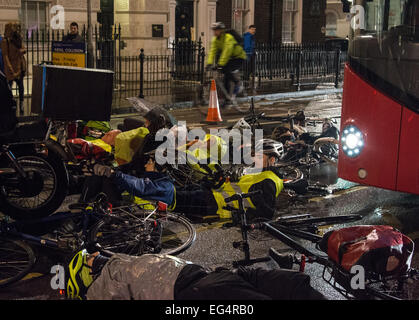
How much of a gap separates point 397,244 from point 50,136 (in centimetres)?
432

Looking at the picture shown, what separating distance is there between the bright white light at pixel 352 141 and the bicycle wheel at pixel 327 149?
1955 mm

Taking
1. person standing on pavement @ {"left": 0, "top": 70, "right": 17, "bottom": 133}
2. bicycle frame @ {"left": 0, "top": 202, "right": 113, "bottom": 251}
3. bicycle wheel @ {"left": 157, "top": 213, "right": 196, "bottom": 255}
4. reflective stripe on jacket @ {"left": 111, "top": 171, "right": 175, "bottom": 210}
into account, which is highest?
person standing on pavement @ {"left": 0, "top": 70, "right": 17, "bottom": 133}

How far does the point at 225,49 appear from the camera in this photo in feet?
50.0

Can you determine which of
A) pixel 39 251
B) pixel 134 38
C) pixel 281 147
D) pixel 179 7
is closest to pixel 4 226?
pixel 39 251

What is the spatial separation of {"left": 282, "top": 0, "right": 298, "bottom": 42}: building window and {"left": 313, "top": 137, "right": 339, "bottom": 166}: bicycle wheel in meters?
21.7

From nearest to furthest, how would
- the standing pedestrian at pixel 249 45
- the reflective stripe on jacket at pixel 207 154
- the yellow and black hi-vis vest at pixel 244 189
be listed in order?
the yellow and black hi-vis vest at pixel 244 189 < the reflective stripe on jacket at pixel 207 154 < the standing pedestrian at pixel 249 45

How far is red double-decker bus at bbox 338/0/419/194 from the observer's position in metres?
6.46

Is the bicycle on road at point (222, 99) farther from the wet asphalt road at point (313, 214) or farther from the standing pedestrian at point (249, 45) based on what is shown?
the wet asphalt road at point (313, 214)

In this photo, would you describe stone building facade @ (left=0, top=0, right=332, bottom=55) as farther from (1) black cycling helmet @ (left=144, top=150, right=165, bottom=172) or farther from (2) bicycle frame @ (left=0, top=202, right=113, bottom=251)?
(2) bicycle frame @ (left=0, top=202, right=113, bottom=251)

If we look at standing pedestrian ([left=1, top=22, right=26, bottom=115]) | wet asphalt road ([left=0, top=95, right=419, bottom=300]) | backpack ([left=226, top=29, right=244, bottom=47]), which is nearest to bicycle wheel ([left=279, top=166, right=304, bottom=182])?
wet asphalt road ([left=0, top=95, right=419, bottom=300])

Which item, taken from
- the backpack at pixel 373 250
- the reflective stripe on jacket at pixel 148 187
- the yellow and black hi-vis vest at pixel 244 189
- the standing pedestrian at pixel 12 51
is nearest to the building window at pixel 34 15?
the standing pedestrian at pixel 12 51

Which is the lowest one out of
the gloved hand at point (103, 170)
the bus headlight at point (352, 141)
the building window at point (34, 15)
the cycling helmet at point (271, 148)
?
the cycling helmet at point (271, 148)

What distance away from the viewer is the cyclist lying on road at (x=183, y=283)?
161 inches

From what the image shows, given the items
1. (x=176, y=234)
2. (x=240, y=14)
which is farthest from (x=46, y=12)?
(x=176, y=234)
